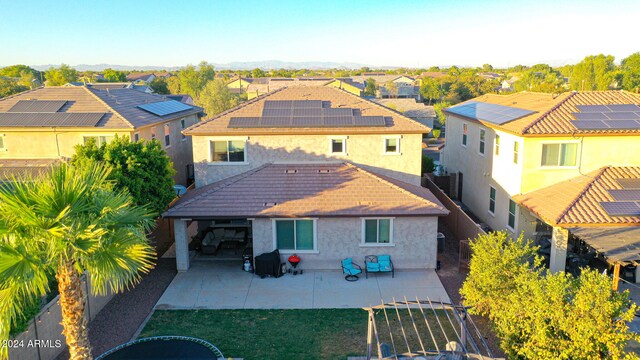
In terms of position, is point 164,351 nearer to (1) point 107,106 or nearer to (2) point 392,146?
(2) point 392,146

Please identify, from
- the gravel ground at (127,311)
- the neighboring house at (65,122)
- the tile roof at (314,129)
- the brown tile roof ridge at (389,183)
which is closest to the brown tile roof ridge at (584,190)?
the brown tile roof ridge at (389,183)

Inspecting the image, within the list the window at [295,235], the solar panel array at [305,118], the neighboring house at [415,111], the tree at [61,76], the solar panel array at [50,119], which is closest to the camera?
the window at [295,235]

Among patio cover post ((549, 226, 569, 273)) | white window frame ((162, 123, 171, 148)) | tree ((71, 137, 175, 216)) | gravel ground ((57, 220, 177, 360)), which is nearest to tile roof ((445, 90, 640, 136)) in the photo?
patio cover post ((549, 226, 569, 273))

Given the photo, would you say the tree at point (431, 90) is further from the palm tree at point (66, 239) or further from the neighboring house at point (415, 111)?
the palm tree at point (66, 239)

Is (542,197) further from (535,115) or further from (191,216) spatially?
(191,216)

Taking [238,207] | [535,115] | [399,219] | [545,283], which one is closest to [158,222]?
[238,207]

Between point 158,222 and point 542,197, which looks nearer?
point 542,197

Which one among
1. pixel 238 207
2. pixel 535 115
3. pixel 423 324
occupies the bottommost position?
pixel 423 324
